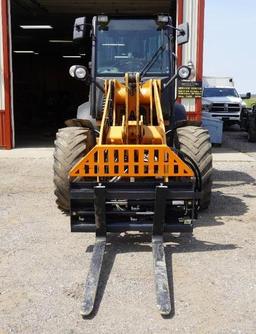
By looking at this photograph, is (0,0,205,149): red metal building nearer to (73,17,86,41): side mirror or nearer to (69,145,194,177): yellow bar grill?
(73,17,86,41): side mirror

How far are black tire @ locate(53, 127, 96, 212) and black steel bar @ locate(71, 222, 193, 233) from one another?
953mm

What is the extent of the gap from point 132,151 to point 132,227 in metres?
0.81

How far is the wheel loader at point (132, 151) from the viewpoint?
5.25m

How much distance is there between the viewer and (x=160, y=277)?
4465 mm

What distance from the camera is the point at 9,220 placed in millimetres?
6621

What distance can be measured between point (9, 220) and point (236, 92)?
1652 centimetres

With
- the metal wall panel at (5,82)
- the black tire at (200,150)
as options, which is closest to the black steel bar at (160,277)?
the black tire at (200,150)

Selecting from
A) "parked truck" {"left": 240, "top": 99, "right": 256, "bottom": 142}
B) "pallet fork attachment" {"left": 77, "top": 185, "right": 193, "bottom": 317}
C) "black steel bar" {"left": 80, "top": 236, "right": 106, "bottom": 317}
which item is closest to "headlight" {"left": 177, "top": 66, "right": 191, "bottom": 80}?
"pallet fork attachment" {"left": 77, "top": 185, "right": 193, "bottom": 317}

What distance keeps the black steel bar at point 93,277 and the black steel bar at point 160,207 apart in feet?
1.96

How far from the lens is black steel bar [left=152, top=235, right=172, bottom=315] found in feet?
13.1

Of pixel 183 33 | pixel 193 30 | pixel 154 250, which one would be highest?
pixel 193 30

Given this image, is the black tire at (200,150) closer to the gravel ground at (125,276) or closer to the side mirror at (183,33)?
the gravel ground at (125,276)

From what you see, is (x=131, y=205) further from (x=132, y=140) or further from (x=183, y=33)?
(x=183, y=33)

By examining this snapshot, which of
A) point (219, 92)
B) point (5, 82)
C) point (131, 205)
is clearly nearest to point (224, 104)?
point (219, 92)
